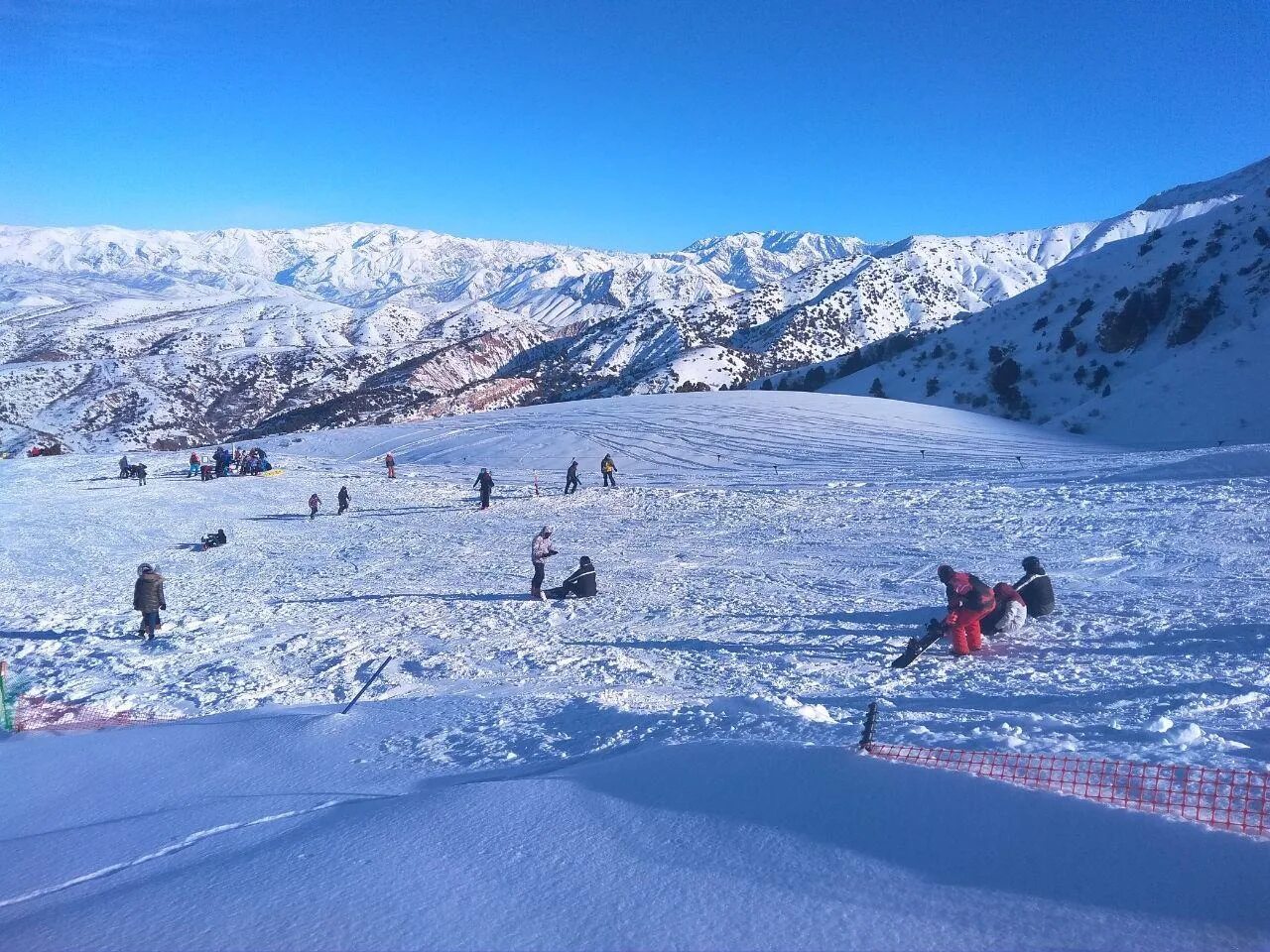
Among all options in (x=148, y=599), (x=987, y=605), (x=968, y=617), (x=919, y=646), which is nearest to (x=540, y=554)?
(x=148, y=599)

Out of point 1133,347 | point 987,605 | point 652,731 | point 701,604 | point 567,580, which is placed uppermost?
point 1133,347

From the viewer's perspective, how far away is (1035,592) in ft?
30.2

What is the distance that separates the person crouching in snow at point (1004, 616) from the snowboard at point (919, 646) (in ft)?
2.09

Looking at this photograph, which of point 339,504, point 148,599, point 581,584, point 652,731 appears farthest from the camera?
point 339,504

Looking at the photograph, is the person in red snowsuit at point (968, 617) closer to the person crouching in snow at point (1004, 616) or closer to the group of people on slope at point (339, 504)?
the person crouching in snow at point (1004, 616)

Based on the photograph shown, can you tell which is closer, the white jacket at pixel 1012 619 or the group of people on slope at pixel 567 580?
the white jacket at pixel 1012 619

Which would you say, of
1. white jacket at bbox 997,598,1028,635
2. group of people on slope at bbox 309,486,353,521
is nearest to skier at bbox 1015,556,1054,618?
white jacket at bbox 997,598,1028,635

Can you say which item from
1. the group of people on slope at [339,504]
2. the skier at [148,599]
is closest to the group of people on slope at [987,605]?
the skier at [148,599]

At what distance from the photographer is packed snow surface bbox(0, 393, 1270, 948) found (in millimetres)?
3426

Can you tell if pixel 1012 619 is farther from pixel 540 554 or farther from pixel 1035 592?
pixel 540 554

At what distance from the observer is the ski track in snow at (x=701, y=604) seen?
21.0 feet

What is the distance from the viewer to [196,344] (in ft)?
626

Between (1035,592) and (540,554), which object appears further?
(540,554)

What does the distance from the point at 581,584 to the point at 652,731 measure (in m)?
6.76
